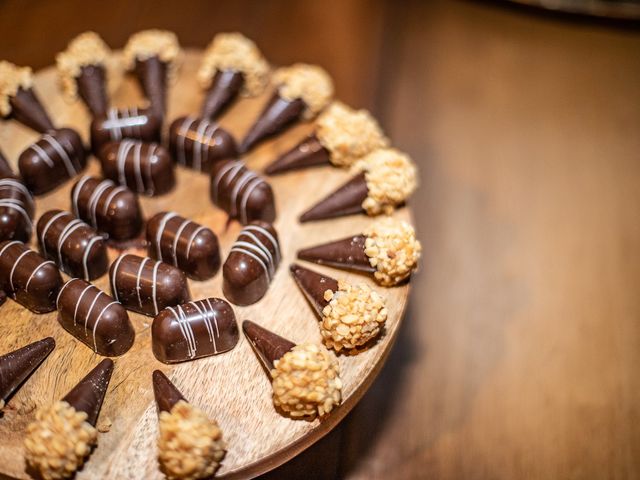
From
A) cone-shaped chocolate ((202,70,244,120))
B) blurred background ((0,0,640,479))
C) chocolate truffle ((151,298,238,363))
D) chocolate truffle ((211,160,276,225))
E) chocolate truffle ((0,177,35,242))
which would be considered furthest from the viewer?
cone-shaped chocolate ((202,70,244,120))

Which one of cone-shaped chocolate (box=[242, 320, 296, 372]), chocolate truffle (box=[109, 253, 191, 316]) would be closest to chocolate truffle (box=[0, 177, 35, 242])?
chocolate truffle (box=[109, 253, 191, 316])

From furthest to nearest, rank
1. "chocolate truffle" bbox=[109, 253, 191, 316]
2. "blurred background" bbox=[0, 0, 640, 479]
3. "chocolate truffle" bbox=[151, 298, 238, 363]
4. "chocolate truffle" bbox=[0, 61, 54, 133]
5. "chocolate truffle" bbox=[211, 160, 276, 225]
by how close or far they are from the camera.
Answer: "chocolate truffle" bbox=[0, 61, 54, 133] → "blurred background" bbox=[0, 0, 640, 479] → "chocolate truffle" bbox=[211, 160, 276, 225] → "chocolate truffle" bbox=[109, 253, 191, 316] → "chocolate truffle" bbox=[151, 298, 238, 363]

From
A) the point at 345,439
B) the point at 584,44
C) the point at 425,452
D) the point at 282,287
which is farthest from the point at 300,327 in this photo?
the point at 584,44

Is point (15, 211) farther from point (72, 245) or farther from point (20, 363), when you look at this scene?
point (20, 363)

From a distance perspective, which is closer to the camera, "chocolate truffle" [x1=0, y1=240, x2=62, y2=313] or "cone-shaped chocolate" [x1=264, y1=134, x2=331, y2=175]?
"chocolate truffle" [x1=0, y1=240, x2=62, y2=313]

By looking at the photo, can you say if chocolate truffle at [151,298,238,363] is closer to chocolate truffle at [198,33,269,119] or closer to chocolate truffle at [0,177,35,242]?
chocolate truffle at [0,177,35,242]

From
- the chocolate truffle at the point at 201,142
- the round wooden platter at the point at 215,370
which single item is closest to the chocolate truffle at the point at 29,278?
the round wooden platter at the point at 215,370

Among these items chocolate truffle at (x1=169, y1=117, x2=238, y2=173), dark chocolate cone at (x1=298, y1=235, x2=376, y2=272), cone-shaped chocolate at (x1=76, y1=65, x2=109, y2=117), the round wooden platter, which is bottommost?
the round wooden platter
